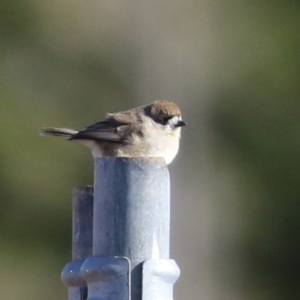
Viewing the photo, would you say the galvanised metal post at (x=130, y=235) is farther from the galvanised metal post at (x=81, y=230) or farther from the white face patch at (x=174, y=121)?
the white face patch at (x=174, y=121)

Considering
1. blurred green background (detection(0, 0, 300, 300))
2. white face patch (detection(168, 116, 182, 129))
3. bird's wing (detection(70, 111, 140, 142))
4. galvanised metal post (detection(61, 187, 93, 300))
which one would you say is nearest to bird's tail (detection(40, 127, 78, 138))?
bird's wing (detection(70, 111, 140, 142))

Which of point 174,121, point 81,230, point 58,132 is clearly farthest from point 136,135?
point 81,230

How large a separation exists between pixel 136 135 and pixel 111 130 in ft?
0.62

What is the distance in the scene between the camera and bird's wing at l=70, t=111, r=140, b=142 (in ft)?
20.7

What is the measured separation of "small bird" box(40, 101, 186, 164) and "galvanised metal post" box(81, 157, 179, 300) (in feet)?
8.87

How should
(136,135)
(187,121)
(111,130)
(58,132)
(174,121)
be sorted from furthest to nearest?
(187,121)
(58,132)
(174,121)
(111,130)
(136,135)

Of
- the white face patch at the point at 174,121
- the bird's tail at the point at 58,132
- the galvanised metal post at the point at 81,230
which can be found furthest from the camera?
the bird's tail at the point at 58,132

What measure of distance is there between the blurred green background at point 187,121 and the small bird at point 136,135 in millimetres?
7842

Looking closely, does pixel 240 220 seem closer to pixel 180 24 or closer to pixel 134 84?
pixel 134 84

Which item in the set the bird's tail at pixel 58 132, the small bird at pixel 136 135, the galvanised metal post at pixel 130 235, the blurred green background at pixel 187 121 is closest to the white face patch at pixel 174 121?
the small bird at pixel 136 135

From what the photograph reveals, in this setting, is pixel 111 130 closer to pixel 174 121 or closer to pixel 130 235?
pixel 174 121

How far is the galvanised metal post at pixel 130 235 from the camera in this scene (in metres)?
3.24

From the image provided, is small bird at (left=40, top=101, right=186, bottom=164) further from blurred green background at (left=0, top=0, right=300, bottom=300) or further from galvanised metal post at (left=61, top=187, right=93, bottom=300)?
blurred green background at (left=0, top=0, right=300, bottom=300)

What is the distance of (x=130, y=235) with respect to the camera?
3301mm
